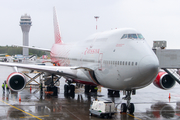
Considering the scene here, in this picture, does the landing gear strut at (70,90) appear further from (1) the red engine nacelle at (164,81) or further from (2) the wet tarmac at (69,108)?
(1) the red engine nacelle at (164,81)

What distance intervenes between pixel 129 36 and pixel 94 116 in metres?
5.29

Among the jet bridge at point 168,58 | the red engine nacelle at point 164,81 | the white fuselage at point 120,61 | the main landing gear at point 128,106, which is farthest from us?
the red engine nacelle at point 164,81

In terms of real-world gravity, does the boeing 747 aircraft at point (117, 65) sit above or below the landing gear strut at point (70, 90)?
above

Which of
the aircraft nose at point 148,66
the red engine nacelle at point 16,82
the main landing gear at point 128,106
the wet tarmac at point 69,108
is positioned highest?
the aircraft nose at point 148,66

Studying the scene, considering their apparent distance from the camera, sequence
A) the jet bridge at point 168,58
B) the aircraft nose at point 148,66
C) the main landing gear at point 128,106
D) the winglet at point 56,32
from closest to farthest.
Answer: the aircraft nose at point 148,66
the main landing gear at point 128,106
the jet bridge at point 168,58
the winglet at point 56,32

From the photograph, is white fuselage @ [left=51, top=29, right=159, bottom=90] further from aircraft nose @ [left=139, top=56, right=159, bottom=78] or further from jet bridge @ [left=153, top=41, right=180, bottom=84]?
jet bridge @ [left=153, top=41, right=180, bottom=84]

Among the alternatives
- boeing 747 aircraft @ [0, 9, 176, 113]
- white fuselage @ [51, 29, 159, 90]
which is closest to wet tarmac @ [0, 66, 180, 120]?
boeing 747 aircraft @ [0, 9, 176, 113]

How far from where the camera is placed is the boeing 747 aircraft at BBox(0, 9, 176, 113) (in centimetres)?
1451

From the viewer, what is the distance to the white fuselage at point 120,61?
14406 mm

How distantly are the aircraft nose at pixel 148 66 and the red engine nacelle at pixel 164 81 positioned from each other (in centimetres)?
793

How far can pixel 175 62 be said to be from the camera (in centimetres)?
1883

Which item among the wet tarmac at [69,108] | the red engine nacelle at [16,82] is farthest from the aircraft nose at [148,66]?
the red engine nacelle at [16,82]

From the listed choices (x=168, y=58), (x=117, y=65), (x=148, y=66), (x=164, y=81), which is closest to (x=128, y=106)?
(x=117, y=65)

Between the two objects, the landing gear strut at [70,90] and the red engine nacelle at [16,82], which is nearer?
the red engine nacelle at [16,82]
